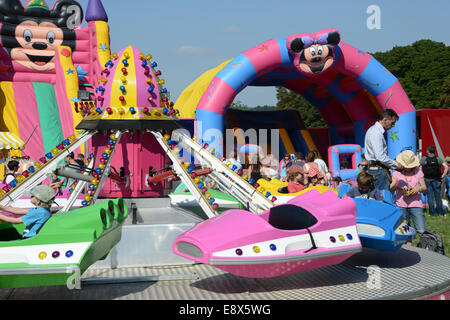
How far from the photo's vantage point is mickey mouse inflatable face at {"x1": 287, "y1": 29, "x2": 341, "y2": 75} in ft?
35.4

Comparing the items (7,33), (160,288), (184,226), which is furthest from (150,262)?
(7,33)

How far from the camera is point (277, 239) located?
3340mm

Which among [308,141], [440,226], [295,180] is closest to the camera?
[295,180]

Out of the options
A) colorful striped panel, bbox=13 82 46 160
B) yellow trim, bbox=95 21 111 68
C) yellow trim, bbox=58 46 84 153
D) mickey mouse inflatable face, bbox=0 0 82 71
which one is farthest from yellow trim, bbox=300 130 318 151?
colorful striped panel, bbox=13 82 46 160

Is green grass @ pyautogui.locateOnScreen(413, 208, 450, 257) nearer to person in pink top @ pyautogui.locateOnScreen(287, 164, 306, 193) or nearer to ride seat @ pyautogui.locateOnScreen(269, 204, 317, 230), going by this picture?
person in pink top @ pyautogui.locateOnScreen(287, 164, 306, 193)

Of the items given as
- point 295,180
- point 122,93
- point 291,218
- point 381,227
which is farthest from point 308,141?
point 291,218

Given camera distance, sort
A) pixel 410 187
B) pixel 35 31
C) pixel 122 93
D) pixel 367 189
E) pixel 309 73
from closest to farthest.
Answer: pixel 367 189 → pixel 122 93 → pixel 410 187 → pixel 309 73 → pixel 35 31

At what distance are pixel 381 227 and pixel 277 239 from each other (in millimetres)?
1096

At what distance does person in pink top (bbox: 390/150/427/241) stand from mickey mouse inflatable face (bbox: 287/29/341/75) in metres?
5.75

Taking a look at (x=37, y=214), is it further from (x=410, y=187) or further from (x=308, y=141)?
(x=308, y=141)

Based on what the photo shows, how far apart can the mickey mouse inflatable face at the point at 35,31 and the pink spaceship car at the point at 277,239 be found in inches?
446

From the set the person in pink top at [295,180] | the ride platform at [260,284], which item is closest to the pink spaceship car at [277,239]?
the ride platform at [260,284]

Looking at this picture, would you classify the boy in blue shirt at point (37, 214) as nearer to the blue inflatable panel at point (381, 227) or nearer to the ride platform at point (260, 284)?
the ride platform at point (260, 284)
